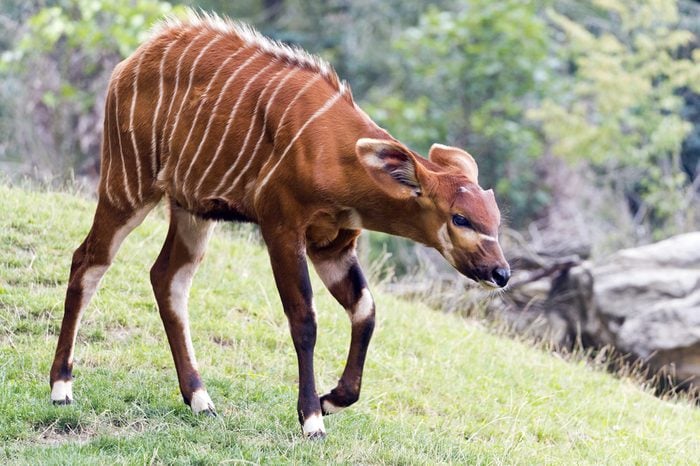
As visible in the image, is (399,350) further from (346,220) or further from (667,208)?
(667,208)

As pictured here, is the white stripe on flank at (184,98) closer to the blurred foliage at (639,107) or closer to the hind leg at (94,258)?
the hind leg at (94,258)

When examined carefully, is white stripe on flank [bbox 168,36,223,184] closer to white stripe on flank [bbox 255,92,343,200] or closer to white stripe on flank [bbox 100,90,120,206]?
white stripe on flank [bbox 100,90,120,206]

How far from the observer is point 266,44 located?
6.08 meters

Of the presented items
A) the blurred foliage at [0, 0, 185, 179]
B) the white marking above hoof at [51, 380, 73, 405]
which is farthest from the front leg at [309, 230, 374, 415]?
the blurred foliage at [0, 0, 185, 179]

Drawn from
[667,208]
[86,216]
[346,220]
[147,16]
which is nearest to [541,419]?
[346,220]

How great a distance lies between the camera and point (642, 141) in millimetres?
18969

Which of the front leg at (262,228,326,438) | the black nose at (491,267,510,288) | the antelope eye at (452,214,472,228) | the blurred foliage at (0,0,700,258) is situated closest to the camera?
the black nose at (491,267,510,288)

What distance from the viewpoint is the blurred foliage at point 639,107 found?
1778cm

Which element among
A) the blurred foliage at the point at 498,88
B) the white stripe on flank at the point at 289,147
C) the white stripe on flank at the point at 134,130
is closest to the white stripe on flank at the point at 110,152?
the white stripe on flank at the point at 134,130

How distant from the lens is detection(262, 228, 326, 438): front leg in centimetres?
531

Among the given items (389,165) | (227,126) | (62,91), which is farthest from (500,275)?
(62,91)

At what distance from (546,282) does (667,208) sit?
5658 millimetres

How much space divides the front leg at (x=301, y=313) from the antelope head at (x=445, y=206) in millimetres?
565

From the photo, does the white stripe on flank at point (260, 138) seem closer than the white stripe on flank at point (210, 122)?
Yes
